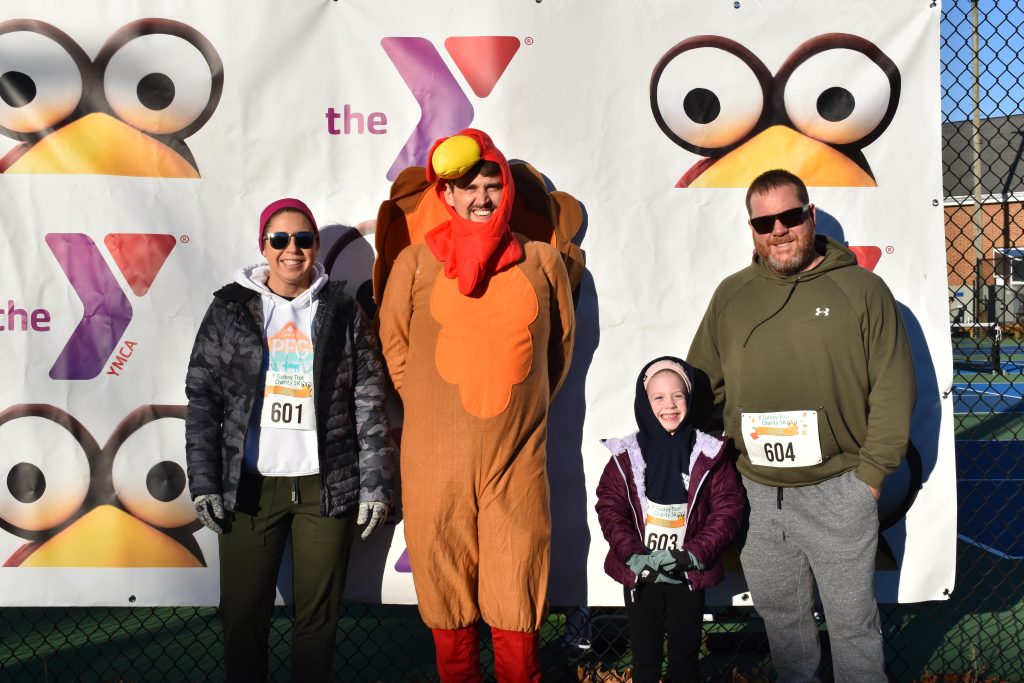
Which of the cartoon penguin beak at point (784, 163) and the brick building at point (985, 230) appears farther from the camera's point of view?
the brick building at point (985, 230)

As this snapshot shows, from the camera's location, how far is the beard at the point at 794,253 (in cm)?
278

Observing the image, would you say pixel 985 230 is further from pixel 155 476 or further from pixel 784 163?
pixel 155 476

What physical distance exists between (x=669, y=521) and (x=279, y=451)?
4.48 feet

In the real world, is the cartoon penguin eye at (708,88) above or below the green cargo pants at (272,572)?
above

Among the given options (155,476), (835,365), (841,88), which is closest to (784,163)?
(841,88)

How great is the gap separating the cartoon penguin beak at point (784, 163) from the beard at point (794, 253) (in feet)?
2.04

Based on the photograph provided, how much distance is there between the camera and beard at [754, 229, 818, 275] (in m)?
2.78

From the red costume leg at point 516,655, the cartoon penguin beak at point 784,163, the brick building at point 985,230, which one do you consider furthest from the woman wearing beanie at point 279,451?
the brick building at point 985,230

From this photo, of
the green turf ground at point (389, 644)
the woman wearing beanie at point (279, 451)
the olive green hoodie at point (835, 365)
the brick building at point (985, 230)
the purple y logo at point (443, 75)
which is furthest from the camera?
the brick building at point (985, 230)

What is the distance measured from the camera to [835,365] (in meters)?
2.74

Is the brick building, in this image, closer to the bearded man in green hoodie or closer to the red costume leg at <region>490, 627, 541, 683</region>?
the bearded man in green hoodie

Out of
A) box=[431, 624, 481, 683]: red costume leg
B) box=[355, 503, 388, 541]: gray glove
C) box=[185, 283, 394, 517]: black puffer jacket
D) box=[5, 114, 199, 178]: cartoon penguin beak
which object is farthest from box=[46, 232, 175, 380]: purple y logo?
→ box=[431, 624, 481, 683]: red costume leg

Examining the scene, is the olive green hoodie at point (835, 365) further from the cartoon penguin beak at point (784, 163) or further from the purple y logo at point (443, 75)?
the purple y logo at point (443, 75)

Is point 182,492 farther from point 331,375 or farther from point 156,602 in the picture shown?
point 331,375
